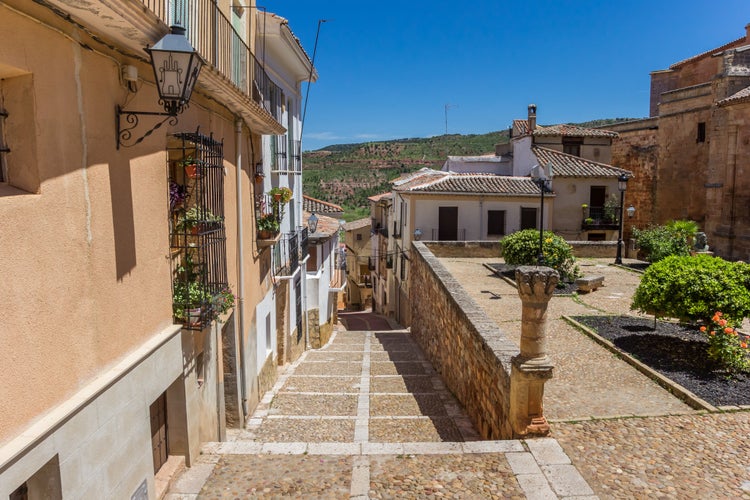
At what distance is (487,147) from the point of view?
68625 mm

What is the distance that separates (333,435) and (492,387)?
2589 millimetres

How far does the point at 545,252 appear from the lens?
15.9m

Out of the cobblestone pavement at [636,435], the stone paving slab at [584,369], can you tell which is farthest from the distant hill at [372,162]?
the cobblestone pavement at [636,435]

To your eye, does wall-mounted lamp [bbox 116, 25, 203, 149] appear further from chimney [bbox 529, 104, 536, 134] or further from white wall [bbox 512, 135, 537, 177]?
chimney [bbox 529, 104, 536, 134]

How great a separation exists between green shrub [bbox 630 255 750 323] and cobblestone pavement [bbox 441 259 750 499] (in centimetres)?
120

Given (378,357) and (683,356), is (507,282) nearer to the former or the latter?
(378,357)

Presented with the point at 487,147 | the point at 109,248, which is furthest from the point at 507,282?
the point at 487,147

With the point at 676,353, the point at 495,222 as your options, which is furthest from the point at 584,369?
the point at 495,222

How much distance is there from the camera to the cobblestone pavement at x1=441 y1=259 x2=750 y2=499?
522 centimetres

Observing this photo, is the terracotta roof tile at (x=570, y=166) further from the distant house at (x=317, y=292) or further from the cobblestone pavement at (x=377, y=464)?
the cobblestone pavement at (x=377, y=464)

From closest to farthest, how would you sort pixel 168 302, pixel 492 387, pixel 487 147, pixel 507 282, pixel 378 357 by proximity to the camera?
pixel 168 302, pixel 492 387, pixel 378 357, pixel 507 282, pixel 487 147

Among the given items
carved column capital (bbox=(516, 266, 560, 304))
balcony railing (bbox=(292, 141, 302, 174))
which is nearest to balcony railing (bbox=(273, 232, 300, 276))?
balcony railing (bbox=(292, 141, 302, 174))

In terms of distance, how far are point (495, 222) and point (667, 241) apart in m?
7.98

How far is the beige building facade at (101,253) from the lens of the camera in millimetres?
3314
